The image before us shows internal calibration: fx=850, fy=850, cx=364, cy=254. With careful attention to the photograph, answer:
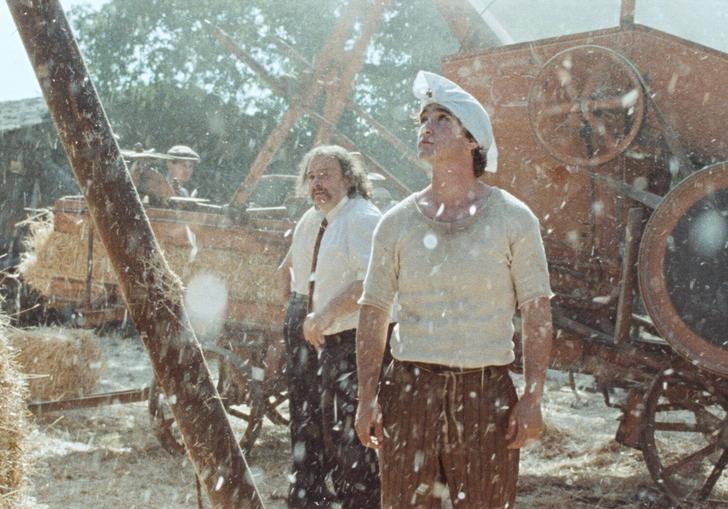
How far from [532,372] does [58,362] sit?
4.99 metres

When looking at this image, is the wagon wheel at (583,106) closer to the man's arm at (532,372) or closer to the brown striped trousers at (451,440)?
the man's arm at (532,372)

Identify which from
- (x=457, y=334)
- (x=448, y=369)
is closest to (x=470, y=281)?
(x=457, y=334)

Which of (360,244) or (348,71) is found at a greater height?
(348,71)

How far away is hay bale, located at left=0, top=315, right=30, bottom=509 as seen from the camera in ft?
9.73

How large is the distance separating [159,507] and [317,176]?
83.2 inches

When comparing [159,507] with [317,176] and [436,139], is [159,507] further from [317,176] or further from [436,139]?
[436,139]

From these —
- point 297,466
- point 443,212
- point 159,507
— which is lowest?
point 159,507

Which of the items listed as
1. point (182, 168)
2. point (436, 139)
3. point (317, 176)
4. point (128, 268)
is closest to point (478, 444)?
point (436, 139)

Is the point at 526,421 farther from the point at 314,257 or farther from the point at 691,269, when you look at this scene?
the point at 691,269

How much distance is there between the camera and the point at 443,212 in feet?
8.89

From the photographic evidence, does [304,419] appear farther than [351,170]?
Yes

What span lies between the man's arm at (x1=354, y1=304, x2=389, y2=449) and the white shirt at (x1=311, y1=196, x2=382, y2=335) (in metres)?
1.19

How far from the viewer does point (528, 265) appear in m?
2.61

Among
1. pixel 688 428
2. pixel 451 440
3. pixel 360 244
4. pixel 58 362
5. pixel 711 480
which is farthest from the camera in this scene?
pixel 58 362
